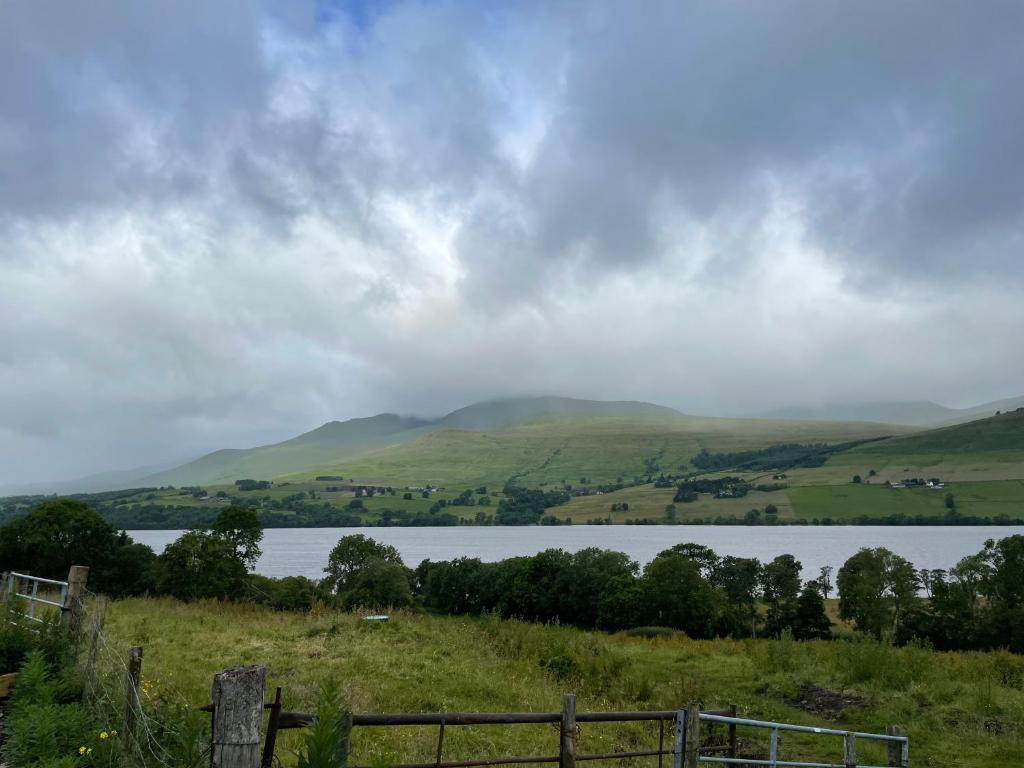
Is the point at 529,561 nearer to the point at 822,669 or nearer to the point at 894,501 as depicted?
the point at 822,669

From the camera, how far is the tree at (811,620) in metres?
59.2

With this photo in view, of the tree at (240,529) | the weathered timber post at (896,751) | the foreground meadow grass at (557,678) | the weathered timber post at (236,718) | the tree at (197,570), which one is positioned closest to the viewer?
the weathered timber post at (236,718)

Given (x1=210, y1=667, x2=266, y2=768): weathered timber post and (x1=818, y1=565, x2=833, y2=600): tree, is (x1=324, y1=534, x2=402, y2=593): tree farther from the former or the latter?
(x1=210, y1=667, x2=266, y2=768): weathered timber post

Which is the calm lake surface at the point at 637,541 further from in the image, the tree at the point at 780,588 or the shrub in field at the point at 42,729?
the shrub in field at the point at 42,729

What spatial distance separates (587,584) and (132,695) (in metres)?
59.7

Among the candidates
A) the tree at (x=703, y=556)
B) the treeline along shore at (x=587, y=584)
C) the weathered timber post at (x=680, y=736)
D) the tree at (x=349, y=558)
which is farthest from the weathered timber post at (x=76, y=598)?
the tree at (x=703, y=556)

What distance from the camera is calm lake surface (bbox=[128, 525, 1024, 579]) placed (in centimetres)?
9625

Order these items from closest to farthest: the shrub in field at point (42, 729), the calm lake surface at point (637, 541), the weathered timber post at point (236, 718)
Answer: the weathered timber post at point (236, 718)
the shrub in field at point (42, 729)
the calm lake surface at point (637, 541)

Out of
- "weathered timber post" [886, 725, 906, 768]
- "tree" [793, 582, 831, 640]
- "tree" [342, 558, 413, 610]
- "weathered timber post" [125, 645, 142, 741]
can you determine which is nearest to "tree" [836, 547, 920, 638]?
"tree" [793, 582, 831, 640]

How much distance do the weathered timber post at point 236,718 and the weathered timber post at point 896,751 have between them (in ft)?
26.8

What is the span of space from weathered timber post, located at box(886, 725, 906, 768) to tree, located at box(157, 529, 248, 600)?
1651 inches

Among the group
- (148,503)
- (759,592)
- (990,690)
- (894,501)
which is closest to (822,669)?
(990,690)

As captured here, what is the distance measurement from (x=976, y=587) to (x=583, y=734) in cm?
6109

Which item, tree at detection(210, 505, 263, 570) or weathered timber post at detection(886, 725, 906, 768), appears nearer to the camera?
weathered timber post at detection(886, 725, 906, 768)
